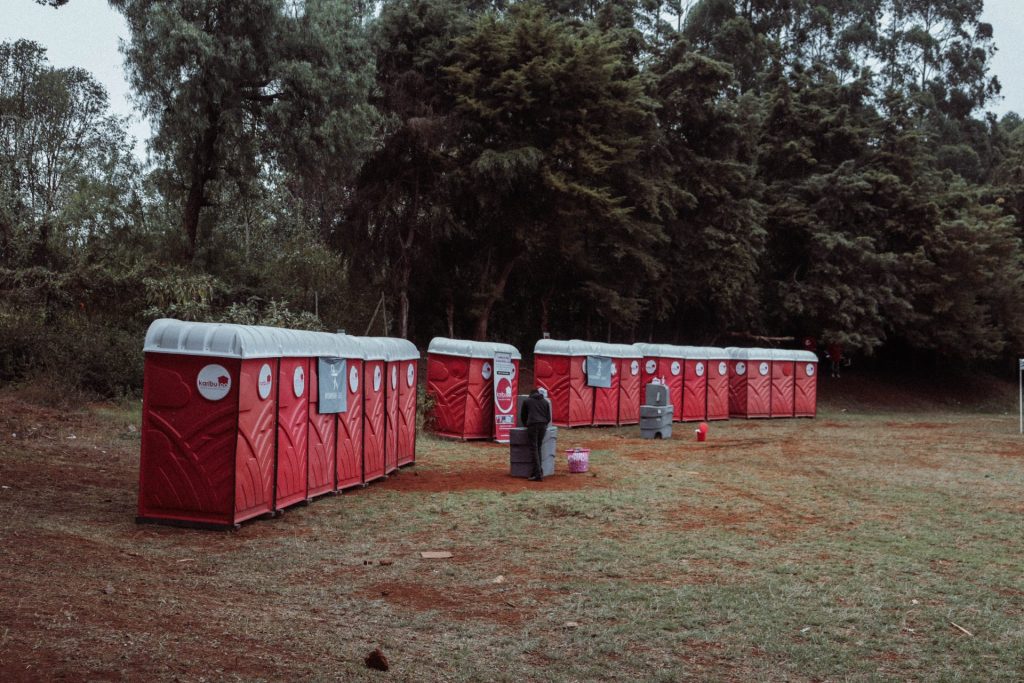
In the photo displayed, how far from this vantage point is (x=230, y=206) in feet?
98.5

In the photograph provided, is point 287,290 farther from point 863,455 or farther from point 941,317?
point 941,317

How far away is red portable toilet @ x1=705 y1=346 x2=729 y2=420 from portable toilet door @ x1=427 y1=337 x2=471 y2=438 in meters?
10.7

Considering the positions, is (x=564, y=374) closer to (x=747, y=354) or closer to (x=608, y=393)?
(x=608, y=393)

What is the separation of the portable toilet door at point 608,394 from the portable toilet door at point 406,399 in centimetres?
900

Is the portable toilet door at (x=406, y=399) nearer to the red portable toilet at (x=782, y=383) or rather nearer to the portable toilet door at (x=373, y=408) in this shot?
the portable toilet door at (x=373, y=408)

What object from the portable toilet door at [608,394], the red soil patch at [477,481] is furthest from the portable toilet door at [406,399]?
the portable toilet door at [608,394]

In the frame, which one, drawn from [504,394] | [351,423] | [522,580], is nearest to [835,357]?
[504,394]

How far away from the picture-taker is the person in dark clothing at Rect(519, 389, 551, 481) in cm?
1378

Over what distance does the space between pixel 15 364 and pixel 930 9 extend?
5739 cm

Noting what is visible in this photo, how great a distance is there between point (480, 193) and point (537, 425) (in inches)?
619

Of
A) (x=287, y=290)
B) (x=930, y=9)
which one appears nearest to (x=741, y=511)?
(x=287, y=290)

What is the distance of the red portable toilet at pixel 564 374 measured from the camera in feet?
74.2

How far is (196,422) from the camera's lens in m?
9.38

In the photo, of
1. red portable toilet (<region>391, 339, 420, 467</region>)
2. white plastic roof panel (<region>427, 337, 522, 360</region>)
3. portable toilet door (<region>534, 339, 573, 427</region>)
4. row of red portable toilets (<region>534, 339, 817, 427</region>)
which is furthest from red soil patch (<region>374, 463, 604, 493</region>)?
row of red portable toilets (<region>534, 339, 817, 427</region>)
